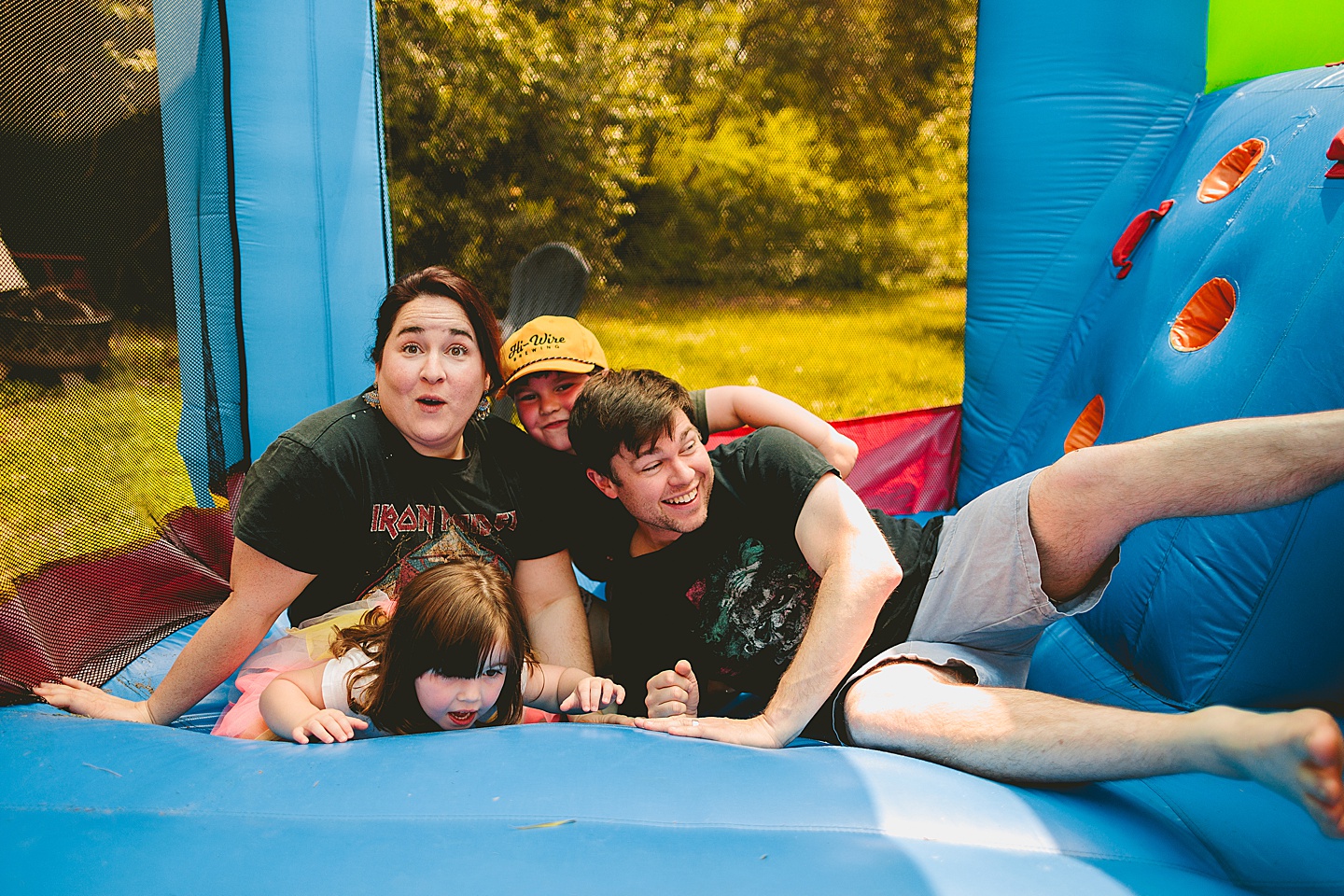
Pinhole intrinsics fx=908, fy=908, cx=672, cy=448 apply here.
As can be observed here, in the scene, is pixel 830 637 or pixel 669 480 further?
pixel 669 480

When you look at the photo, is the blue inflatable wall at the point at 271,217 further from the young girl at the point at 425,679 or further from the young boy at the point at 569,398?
the young girl at the point at 425,679

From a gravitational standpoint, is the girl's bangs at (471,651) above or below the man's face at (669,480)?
below

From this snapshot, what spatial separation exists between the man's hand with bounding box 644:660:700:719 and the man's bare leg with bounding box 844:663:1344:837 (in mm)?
253

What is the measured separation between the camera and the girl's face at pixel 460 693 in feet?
4.69

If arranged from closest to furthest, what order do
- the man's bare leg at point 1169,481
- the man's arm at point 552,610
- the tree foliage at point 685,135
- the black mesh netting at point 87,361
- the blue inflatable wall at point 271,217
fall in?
1. the man's bare leg at point 1169,481
2. the black mesh netting at point 87,361
3. the man's arm at point 552,610
4. the blue inflatable wall at point 271,217
5. the tree foliage at point 685,135

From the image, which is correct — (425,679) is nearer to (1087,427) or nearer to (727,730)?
(727,730)

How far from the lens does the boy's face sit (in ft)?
5.91

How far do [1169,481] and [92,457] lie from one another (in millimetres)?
1926

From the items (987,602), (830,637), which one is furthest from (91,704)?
(987,602)

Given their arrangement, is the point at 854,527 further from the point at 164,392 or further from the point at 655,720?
the point at 164,392

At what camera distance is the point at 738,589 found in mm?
1616

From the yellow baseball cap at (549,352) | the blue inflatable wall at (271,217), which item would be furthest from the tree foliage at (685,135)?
the yellow baseball cap at (549,352)

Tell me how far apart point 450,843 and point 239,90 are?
1987 millimetres

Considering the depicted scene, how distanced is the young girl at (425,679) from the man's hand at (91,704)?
0.48ft
